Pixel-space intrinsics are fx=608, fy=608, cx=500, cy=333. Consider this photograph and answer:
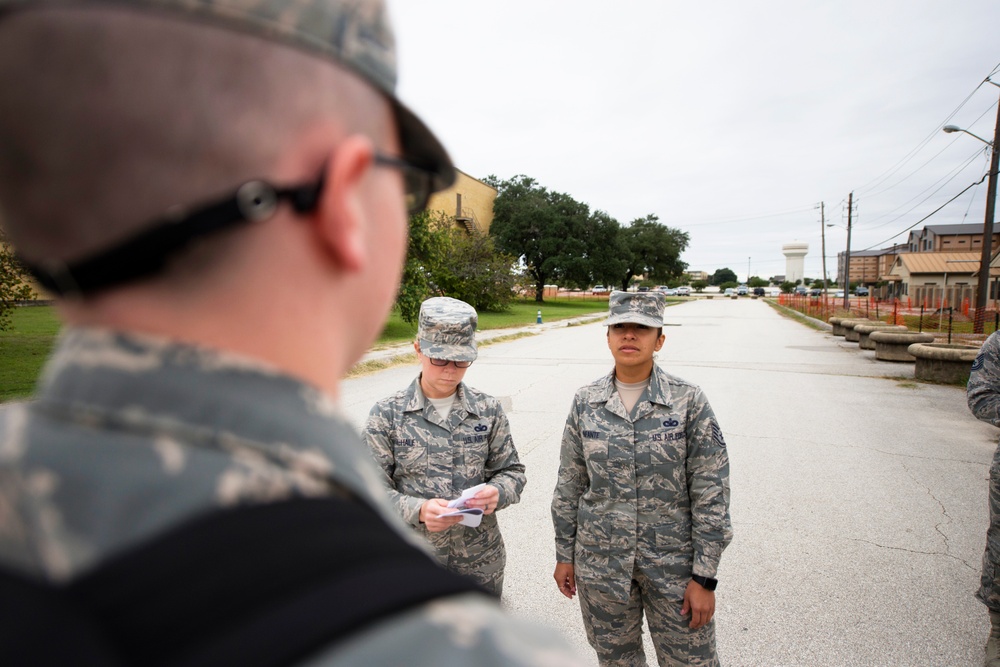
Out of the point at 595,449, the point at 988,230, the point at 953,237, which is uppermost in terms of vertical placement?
the point at 953,237

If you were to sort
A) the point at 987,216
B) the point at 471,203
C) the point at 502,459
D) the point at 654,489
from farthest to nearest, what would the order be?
the point at 471,203 < the point at 987,216 < the point at 502,459 < the point at 654,489

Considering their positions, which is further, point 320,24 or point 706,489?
point 706,489

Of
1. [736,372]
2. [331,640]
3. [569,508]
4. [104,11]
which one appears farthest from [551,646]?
[736,372]

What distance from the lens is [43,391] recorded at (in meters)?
0.58

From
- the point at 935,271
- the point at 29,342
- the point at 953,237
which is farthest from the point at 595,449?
the point at 953,237

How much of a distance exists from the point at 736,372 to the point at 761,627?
31.7 ft

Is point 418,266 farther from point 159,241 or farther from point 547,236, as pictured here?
point 547,236

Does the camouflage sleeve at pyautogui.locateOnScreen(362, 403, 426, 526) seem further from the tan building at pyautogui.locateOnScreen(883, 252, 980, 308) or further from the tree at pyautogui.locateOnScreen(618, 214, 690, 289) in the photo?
the tree at pyautogui.locateOnScreen(618, 214, 690, 289)

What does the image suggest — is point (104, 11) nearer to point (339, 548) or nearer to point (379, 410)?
point (339, 548)

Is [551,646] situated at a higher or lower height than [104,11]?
lower

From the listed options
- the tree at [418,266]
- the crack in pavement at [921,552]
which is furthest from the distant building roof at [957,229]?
the crack in pavement at [921,552]

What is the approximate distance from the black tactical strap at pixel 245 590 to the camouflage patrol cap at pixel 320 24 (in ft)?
1.44

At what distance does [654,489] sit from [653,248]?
208 feet

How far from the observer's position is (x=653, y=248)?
63.4 m
